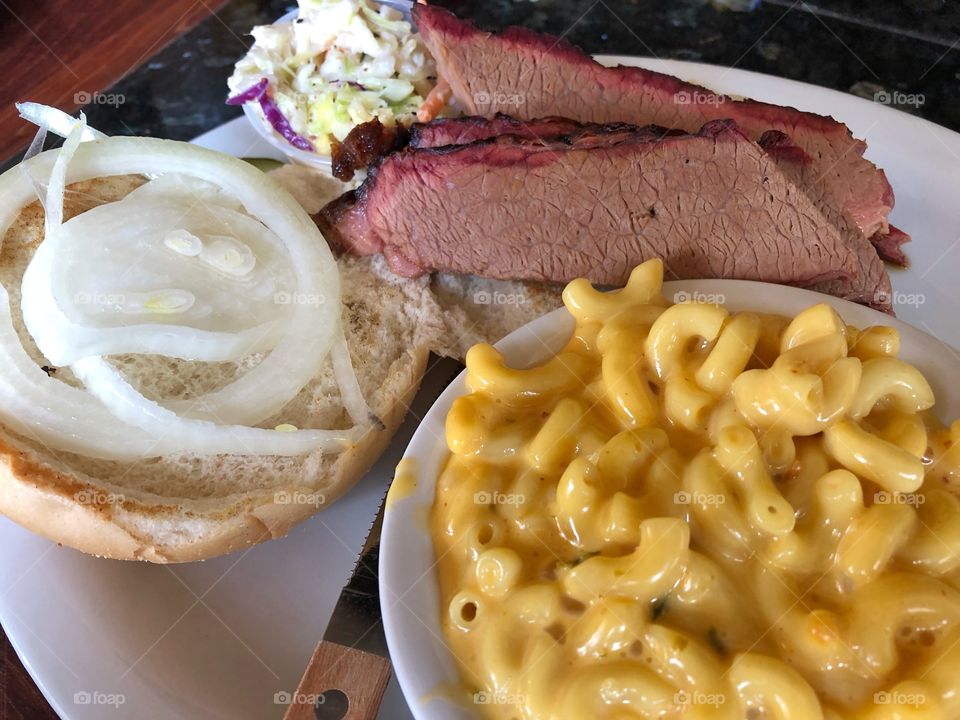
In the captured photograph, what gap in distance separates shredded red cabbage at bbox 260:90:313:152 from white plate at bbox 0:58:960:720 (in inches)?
36.5

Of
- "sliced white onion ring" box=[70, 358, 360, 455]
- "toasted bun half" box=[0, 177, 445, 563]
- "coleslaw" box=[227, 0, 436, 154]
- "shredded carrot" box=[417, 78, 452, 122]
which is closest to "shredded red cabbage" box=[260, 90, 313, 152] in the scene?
"coleslaw" box=[227, 0, 436, 154]

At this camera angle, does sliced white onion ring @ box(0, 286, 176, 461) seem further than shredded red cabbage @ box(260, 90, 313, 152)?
No

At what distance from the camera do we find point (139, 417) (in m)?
1.62

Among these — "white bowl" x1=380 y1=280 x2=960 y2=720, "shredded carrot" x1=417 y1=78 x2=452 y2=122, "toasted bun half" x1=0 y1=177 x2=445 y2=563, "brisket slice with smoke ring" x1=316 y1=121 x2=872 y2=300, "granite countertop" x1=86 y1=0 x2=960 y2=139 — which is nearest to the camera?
"white bowl" x1=380 y1=280 x2=960 y2=720

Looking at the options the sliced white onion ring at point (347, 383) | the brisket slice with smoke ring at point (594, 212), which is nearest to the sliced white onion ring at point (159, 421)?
the sliced white onion ring at point (347, 383)

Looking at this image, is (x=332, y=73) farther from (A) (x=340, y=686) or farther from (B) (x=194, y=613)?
(A) (x=340, y=686)

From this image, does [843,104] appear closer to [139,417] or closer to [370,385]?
[370,385]

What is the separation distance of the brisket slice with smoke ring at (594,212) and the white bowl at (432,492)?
23cm

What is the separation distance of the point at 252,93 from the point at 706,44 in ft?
5.34

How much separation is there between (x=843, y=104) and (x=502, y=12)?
4.30 ft

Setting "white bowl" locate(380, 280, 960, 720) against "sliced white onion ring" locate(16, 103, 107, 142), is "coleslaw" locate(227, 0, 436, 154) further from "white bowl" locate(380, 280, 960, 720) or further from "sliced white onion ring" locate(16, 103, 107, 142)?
"white bowl" locate(380, 280, 960, 720)

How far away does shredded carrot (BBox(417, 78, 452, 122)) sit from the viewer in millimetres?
2340

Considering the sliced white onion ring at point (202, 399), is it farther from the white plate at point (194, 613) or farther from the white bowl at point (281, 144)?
the white bowl at point (281, 144)

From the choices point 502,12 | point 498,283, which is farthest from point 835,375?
point 502,12
